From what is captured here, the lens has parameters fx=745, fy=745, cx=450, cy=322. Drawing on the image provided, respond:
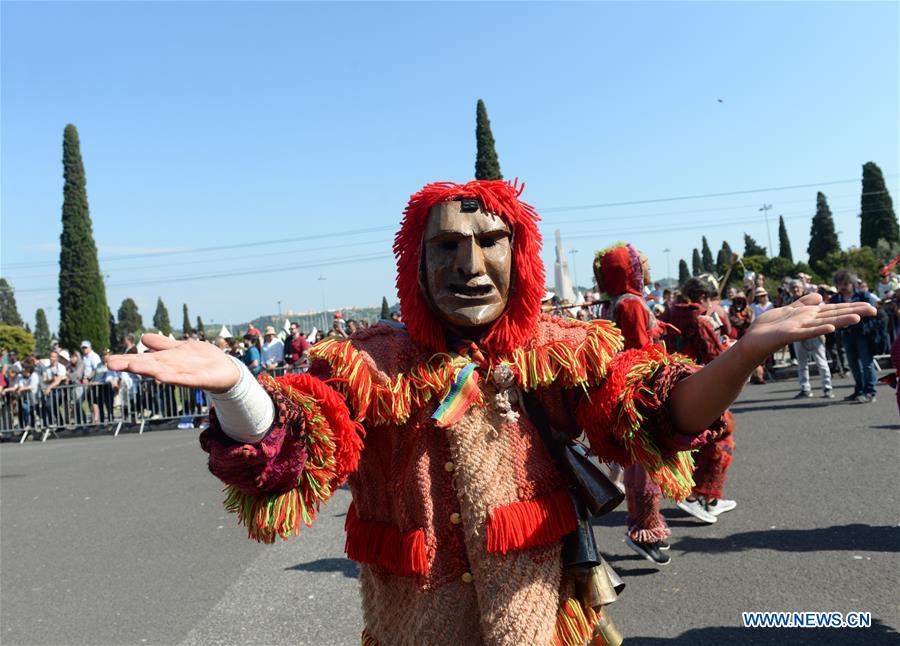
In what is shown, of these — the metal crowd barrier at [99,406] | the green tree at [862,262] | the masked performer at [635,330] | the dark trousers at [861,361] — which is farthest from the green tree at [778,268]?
the masked performer at [635,330]

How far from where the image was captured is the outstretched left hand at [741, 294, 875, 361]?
5.92 ft

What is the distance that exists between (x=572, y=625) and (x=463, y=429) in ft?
2.21

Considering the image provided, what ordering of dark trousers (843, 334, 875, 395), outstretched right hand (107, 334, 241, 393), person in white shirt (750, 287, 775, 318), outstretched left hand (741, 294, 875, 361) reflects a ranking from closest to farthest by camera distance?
outstretched right hand (107, 334, 241, 393) < outstretched left hand (741, 294, 875, 361) < dark trousers (843, 334, 875, 395) < person in white shirt (750, 287, 775, 318)

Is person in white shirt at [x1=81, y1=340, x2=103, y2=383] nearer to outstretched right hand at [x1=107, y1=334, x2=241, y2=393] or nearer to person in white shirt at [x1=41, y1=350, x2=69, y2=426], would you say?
person in white shirt at [x1=41, y1=350, x2=69, y2=426]

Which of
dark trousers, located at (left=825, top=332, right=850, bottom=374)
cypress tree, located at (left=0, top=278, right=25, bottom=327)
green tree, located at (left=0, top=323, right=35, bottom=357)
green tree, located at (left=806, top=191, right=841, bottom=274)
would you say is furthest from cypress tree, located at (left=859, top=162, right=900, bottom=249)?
cypress tree, located at (left=0, top=278, right=25, bottom=327)

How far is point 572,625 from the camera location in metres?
2.25

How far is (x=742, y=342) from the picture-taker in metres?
1.88

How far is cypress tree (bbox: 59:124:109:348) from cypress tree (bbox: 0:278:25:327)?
4481 centimetres

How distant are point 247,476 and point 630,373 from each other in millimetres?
1148

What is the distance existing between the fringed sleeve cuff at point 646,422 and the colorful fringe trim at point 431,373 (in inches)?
3.2

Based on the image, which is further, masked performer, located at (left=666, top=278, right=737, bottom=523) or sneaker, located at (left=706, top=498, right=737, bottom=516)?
sneaker, located at (left=706, top=498, right=737, bottom=516)

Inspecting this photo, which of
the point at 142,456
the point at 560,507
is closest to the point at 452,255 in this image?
the point at 560,507

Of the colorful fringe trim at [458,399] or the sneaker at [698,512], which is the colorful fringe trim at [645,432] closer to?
the colorful fringe trim at [458,399]

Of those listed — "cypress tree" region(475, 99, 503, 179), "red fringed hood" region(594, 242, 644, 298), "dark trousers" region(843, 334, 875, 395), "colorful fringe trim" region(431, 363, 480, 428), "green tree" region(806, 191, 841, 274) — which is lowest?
"dark trousers" region(843, 334, 875, 395)
